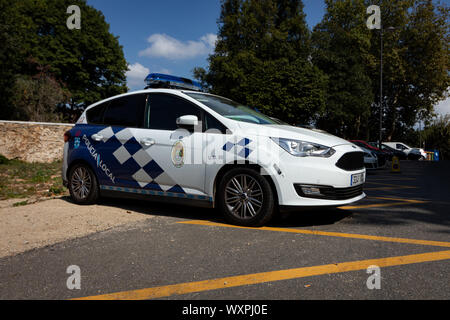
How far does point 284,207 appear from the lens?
402 centimetres

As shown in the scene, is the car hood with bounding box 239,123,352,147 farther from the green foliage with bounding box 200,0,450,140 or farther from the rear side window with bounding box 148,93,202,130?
the green foliage with bounding box 200,0,450,140

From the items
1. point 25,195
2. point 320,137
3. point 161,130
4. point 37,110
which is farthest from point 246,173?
Result: point 37,110

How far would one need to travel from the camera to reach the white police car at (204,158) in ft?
13.1

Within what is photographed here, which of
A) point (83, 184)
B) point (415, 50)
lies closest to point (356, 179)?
point (83, 184)

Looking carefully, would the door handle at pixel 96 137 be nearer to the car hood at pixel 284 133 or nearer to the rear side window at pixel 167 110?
the rear side window at pixel 167 110

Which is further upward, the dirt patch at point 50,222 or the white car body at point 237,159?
the white car body at point 237,159

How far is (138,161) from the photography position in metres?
4.91

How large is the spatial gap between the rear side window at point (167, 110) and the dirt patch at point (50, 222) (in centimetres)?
130

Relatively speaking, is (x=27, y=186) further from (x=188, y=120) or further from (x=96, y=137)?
(x=188, y=120)

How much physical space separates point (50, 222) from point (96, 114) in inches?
71.3

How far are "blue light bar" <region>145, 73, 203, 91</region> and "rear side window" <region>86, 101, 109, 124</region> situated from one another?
774mm

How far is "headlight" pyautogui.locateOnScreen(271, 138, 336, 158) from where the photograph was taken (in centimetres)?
399

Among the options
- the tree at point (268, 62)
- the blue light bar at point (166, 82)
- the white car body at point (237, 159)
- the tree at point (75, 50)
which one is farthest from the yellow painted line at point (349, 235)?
the tree at point (75, 50)
